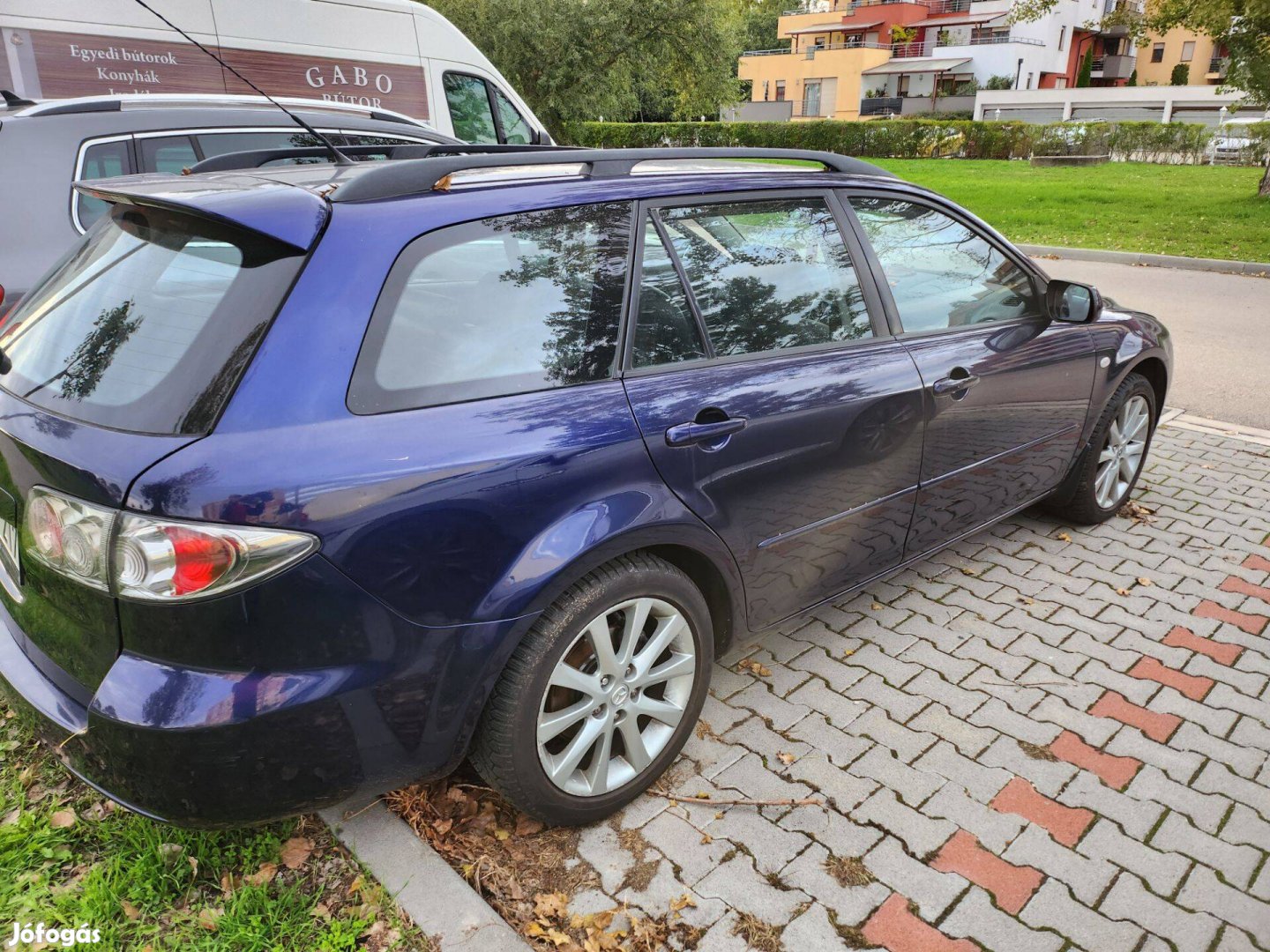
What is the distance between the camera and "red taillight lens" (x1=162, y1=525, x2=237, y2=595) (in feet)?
5.91

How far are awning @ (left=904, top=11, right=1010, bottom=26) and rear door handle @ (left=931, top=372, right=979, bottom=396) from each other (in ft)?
193

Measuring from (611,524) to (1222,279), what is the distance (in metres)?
12.2

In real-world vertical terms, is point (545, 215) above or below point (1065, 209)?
above

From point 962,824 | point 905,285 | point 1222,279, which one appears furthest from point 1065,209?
point 962,824

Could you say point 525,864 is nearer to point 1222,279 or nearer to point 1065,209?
point 1222,279

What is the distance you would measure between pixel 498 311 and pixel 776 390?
91cm

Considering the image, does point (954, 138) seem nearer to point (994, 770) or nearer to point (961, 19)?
point (961, 19)

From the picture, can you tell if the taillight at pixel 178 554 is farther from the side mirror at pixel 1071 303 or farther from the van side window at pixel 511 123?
the van side window at pixel 511 123

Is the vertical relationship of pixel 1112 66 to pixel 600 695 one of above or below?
above

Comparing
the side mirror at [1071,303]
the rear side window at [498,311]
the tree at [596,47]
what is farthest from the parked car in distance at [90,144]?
the tree at [596,47]

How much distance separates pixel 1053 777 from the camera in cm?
279

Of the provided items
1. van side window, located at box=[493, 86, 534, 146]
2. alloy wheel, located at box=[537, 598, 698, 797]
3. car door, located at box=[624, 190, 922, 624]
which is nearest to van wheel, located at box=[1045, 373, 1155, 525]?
car door, located at box=[624, 190, 922, 624]

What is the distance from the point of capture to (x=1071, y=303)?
12.5 ft

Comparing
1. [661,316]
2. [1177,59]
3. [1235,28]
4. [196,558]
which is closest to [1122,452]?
[661,316]
